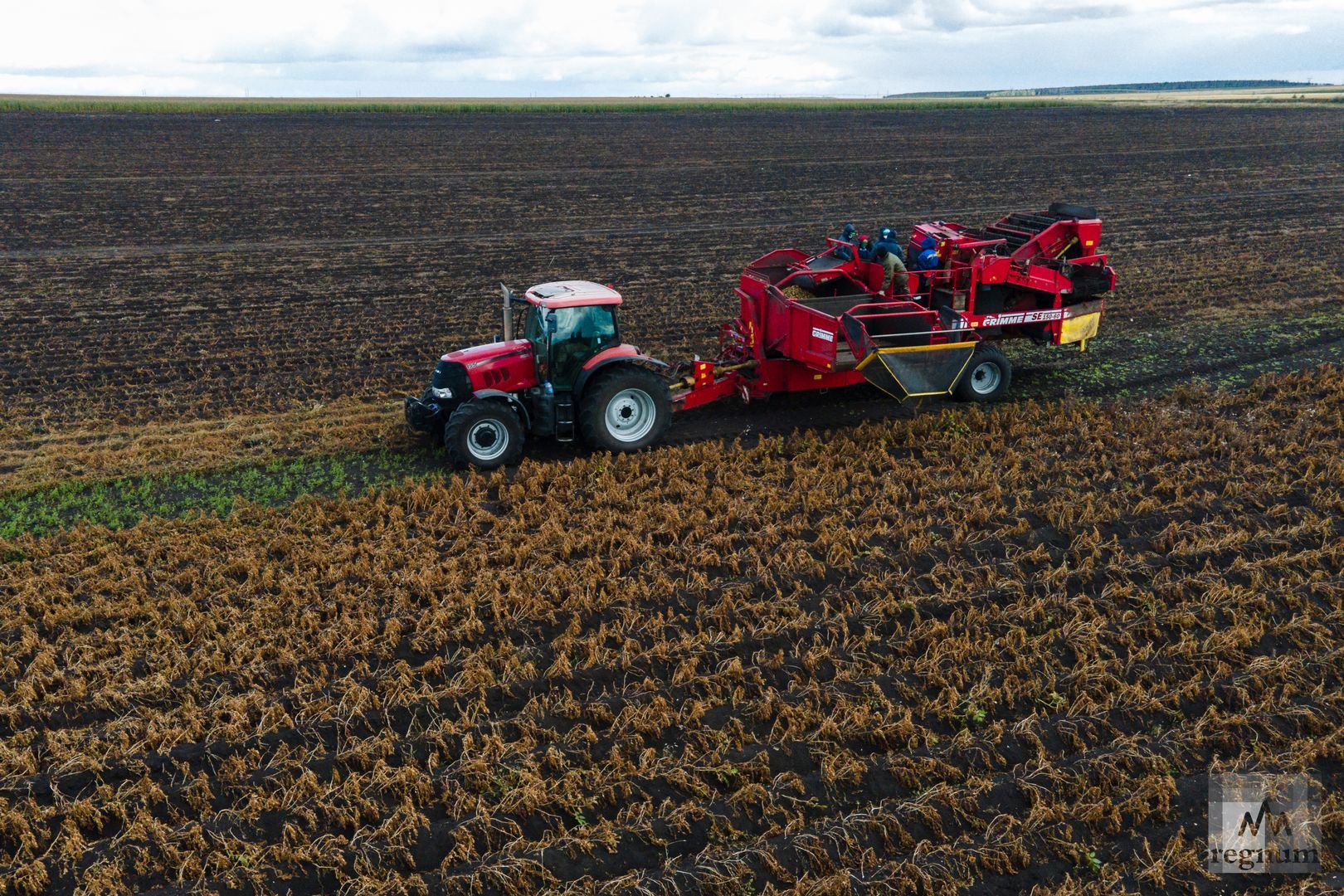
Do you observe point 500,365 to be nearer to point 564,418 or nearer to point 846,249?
point 564,418

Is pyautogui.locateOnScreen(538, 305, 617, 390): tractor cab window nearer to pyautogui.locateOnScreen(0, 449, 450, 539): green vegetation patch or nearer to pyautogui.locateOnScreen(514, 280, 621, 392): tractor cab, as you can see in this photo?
pyautogui.locateOnScreen(514, 280, 621, 392): tractor cab

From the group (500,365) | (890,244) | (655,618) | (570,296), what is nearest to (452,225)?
(890,244)

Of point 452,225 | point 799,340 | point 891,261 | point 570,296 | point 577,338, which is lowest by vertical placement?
point 799,340

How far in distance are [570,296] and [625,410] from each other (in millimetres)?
1405

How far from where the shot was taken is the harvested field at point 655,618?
5.82 meters

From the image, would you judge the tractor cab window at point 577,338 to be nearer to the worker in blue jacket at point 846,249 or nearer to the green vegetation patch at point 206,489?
the green vegetation patch at point 206,489

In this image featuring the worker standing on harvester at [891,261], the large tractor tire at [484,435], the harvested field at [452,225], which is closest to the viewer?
the large tractor tire at [484,435]

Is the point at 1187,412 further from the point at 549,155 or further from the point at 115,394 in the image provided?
the point at 549,155

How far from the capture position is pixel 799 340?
11961 mm

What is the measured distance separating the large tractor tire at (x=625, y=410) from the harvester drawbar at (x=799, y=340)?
0.01 metres

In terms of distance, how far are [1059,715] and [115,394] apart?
40.0 feet

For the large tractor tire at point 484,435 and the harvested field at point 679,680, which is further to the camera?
the large tractor tire at point 484,435

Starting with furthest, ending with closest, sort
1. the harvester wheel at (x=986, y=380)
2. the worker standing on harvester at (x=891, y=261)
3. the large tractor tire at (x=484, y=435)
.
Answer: the harvester wheel at (x=986, y=380), the worker standing on harvester at (x=891, y=261), the large tractor tire at (x=484, y=435)

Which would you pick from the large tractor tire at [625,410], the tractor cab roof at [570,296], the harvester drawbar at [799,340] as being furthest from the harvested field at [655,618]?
the tractor cab roof at [570,296]
